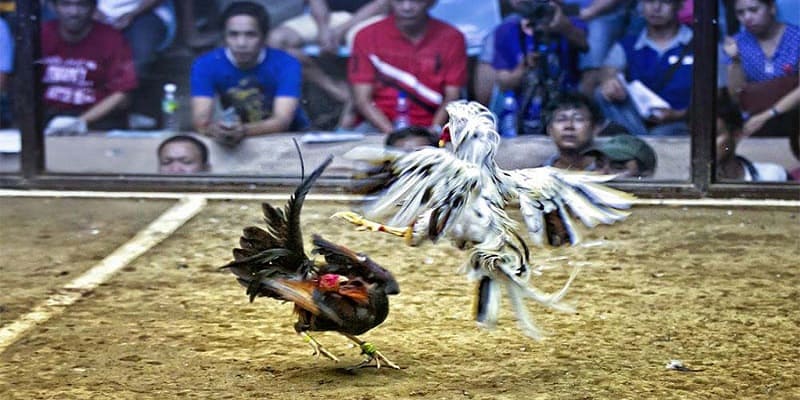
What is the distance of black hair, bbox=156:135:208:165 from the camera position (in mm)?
10070

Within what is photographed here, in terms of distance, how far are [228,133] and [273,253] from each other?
4.96 metres

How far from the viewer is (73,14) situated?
1009 cm

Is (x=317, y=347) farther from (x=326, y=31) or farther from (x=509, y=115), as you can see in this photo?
(x=326, y=31)

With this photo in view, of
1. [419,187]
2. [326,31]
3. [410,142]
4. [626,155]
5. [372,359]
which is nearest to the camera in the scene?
[419,187]

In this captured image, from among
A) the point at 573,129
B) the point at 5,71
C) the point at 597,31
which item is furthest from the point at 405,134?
the point at 5,71

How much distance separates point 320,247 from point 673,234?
3.71 m

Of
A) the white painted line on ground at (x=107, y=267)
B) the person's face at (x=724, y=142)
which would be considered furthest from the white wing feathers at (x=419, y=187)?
the person's face at (x=724, y=142)

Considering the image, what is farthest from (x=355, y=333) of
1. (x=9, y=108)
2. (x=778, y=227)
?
(x=9, y=108)

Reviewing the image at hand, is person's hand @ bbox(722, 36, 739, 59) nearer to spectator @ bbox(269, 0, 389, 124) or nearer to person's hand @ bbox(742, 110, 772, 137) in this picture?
person's hand @ bbox(742, 110, 772, 137)

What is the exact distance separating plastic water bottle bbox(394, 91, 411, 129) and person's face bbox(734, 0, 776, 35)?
2.64m

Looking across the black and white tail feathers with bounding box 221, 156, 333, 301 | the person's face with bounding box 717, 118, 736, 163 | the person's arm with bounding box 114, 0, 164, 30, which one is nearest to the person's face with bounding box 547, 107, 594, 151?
the person's face with bounding box 717, 118, 736, 163

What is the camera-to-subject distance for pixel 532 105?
9766 mm

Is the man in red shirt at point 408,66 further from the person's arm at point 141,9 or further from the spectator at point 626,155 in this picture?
the person's arm at point 141,9

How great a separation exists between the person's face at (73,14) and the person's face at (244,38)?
117cm
